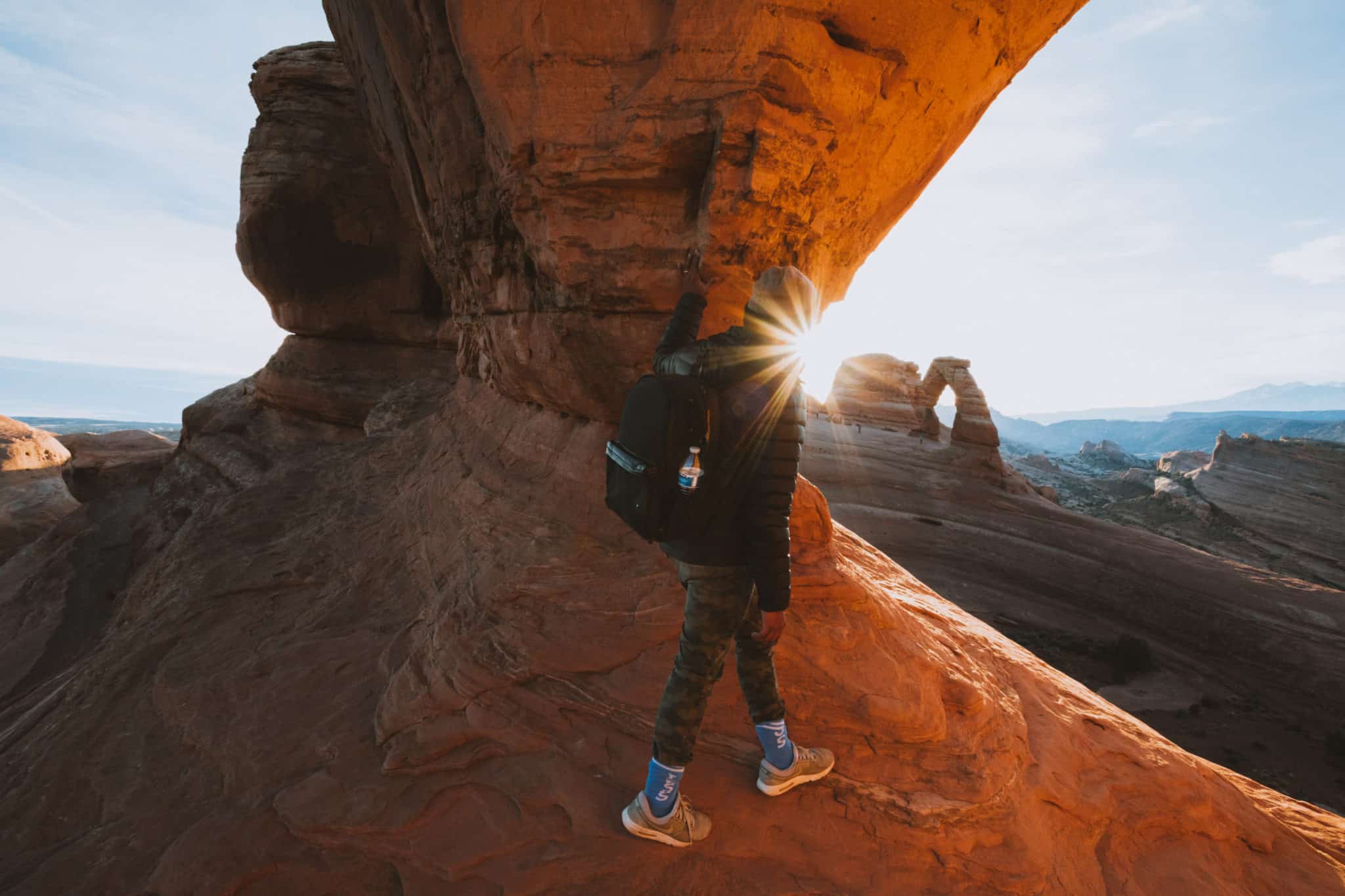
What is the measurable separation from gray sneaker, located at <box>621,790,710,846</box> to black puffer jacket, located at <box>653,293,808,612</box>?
904 mm

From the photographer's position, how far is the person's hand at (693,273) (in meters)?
3.24

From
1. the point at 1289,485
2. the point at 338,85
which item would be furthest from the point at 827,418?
the point at 338,85

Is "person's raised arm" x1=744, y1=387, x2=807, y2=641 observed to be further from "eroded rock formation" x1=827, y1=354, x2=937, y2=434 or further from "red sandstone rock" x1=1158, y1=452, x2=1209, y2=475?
"red sandstone rock" x1=1158, y1=452, x2=1209, y2=475

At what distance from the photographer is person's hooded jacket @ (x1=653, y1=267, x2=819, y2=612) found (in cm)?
220

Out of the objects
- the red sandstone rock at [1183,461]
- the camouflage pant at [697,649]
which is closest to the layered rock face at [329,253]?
the camouflage pant at [697,649]

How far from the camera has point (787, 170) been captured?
3084mm

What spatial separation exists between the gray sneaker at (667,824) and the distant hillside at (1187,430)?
331 ft

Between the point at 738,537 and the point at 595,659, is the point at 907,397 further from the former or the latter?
the point at 738,537

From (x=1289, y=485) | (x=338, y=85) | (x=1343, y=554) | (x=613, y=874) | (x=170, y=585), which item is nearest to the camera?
(x=613, y=874)

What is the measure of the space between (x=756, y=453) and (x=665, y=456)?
39cm

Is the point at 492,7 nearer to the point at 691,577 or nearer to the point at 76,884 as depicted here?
the point at 691,577

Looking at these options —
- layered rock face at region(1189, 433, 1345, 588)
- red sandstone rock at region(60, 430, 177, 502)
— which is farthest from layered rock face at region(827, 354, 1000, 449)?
red sandstone rock at region(60, 430, 177, 502)

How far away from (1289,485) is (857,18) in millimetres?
32760

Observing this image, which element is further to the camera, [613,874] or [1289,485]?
[1289,485]
